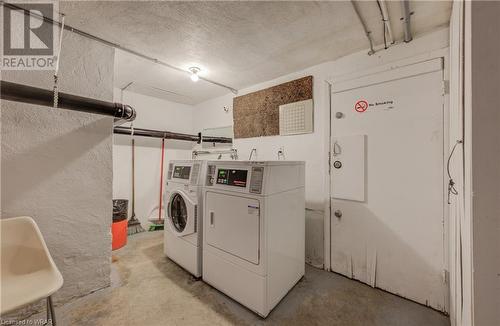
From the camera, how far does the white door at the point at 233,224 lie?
164 centimetres

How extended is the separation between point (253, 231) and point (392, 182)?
4.63 feet

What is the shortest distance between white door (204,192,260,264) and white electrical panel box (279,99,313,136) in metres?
1.32

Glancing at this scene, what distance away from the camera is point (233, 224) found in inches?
70.1

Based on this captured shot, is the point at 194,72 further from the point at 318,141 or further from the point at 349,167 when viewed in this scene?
the point at 349,167

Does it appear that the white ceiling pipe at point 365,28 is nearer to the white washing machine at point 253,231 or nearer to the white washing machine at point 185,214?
the white washing machine at point 253,231

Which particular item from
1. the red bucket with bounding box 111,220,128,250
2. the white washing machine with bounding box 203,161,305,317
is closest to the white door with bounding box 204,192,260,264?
the white washing machine with bounding box 203,161,305,317

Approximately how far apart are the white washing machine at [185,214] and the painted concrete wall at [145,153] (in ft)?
4.78

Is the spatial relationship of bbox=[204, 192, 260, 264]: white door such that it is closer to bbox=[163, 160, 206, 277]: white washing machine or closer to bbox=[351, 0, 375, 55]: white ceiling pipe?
bbox=[163, 160, 206, 277]: white washing machine

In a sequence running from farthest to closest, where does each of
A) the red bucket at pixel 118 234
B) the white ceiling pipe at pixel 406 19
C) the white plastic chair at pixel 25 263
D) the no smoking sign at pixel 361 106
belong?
1. the red bucket at pixel 118 234
2. the no smoking sign at pixel 361 106
3. the white ceiling pipe at pixel 406 19
4. the white plastic chair at pixel 25 263

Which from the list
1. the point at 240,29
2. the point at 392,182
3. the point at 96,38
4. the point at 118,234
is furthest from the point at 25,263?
the point at 392,182

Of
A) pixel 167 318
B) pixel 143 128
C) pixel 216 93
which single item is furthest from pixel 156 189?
pixel 167 318

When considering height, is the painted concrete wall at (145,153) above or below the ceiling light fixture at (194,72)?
below

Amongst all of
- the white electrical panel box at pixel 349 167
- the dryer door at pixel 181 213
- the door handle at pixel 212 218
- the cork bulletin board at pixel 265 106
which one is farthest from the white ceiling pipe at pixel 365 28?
the dryer door at pixel 181 213

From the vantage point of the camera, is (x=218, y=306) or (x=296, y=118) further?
(x=296, y=118)
